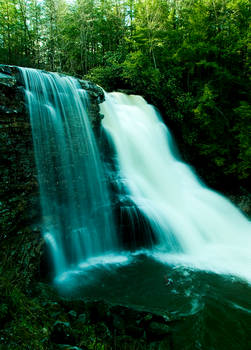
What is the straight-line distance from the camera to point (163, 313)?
3.70 metres

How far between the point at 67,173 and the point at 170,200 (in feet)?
13.5

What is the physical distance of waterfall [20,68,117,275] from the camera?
579 cm

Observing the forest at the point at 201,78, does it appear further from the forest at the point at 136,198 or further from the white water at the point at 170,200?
the white water at the point at 170,200

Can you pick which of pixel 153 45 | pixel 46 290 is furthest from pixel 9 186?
pixel 153 45

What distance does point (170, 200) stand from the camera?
28.3 feet

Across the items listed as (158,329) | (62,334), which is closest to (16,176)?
(62,334)

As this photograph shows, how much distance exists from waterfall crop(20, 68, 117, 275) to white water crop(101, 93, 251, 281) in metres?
1.39

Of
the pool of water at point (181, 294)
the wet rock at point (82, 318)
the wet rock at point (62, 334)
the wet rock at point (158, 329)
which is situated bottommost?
the pool of water at point (181, 294)

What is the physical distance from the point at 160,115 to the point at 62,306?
1094 cm

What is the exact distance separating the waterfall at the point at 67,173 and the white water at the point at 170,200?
139 cm

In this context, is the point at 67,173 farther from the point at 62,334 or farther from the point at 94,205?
the point at 62,334

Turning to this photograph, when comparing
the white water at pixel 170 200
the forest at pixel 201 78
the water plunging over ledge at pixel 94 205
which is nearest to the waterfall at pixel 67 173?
the water plunging over ledge at pixel 94 205

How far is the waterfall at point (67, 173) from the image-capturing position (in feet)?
19.0

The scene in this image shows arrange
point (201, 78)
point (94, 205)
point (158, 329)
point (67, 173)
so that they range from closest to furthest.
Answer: point (158, 329), point (67, 173), point (94, 205), point (201, 78)
